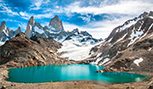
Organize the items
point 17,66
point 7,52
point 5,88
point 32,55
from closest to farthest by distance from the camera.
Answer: point 5,88
point 17,66
point 7,52
point 32,55

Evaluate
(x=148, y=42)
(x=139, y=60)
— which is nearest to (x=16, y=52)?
(x=139, y=60)

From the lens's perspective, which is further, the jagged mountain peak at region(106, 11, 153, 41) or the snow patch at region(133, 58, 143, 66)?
the jagged mountain peak at region(106, 11, 153, 41)

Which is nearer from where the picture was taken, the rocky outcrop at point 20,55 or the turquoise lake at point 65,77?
the turquoise lake at point 65,77

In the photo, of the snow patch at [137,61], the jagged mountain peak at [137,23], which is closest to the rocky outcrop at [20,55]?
the snow patch at [137,61]

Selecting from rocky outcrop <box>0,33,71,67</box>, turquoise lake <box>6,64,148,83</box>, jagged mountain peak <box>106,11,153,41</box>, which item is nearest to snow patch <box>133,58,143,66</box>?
turquoise lake <box>6,64,148,83</box>

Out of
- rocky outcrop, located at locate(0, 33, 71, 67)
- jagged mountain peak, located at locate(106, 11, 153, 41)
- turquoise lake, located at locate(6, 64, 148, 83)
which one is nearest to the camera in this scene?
turquoise lake, located at locate(6, 64, 148, 83)

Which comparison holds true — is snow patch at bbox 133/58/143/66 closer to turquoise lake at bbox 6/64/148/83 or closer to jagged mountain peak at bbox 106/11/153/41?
turquoise lake at bbox 6/64/148/83

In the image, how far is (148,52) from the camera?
71.1 meters

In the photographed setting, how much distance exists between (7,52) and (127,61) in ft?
290

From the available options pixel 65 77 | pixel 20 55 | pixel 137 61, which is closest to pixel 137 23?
pixel 137 61

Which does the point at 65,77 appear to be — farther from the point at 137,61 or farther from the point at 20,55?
the point at 20,55

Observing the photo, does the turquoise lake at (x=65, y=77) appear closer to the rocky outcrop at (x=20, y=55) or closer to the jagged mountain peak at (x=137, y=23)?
the rocky outcrop at (x=20, y=55)

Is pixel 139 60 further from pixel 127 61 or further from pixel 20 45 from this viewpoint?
pixel 20 45

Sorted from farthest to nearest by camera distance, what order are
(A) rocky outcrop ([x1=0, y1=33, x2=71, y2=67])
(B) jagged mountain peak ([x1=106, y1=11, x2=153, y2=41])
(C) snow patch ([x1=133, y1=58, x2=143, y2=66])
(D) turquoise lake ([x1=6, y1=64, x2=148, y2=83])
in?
(B) jagged mountain peak ([x1=106, y1=11, x2=153, y2=41]), (A) rocky outcrop ([x1=0, y1=33, x2=71, y2=67]), (C) snow patch ([x1=133, y1=58, x2=143, y2=66]), (D) turquoise lake ([x1=6, y1=64, x2=148, y2=83])
